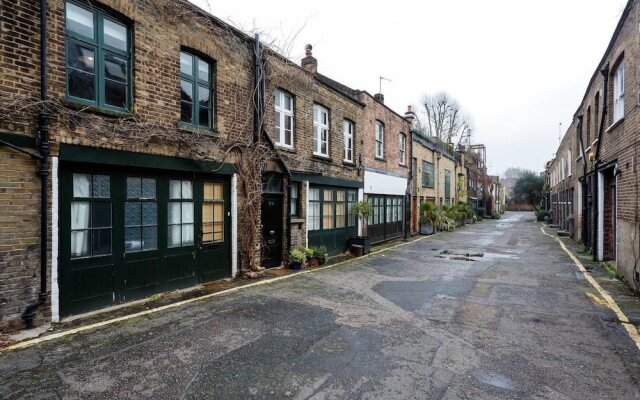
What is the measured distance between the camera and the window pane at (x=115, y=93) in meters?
6.46

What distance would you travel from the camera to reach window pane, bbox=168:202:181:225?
24.7ft

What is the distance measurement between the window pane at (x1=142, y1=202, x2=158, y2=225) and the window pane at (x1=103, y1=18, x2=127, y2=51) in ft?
9.98

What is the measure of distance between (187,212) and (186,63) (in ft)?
11.1

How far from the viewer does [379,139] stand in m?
17.1

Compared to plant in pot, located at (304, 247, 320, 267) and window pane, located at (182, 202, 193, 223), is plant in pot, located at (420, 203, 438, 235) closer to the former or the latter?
plant in pot, located at (304, 247, 320, 267)

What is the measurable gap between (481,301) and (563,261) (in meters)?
7.20

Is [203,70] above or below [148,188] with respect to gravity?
above

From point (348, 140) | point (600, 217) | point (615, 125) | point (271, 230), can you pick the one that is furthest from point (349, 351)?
point (600, 217)

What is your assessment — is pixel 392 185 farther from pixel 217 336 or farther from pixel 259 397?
pixel 259 397

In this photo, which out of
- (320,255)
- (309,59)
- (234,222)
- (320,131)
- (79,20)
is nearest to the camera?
(79,20)

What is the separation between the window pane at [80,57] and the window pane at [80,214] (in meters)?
2.33

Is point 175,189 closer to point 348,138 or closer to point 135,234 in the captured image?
point 135,234

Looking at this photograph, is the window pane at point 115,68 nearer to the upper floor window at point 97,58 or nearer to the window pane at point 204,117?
the upper floor window at point 97,58

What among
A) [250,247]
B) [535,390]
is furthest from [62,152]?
[535,390]
